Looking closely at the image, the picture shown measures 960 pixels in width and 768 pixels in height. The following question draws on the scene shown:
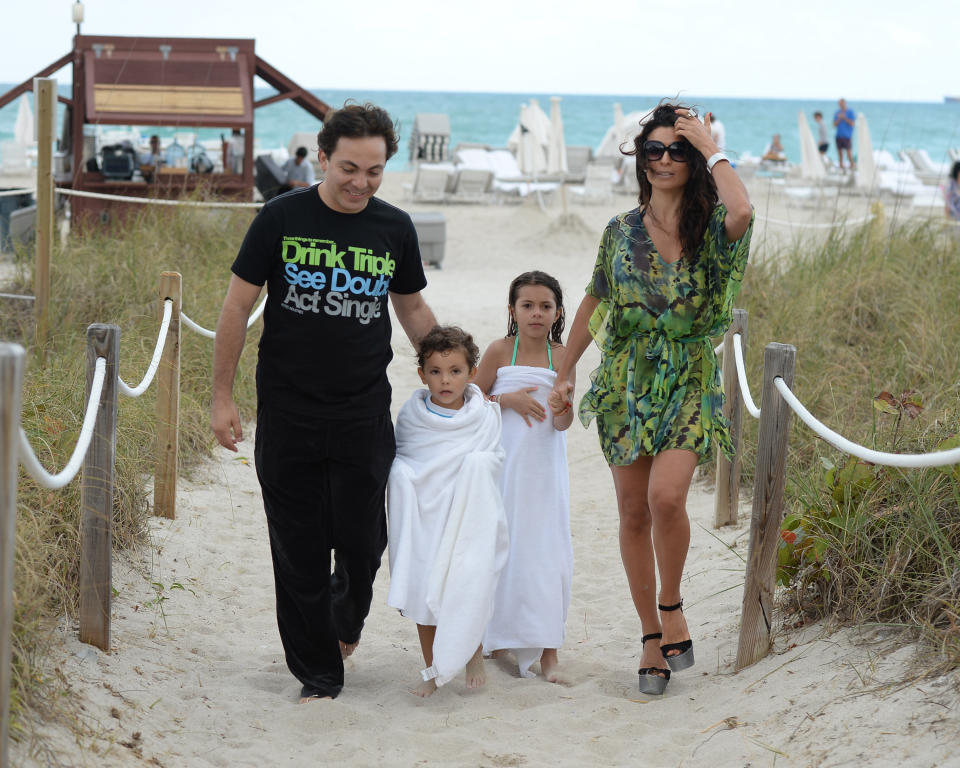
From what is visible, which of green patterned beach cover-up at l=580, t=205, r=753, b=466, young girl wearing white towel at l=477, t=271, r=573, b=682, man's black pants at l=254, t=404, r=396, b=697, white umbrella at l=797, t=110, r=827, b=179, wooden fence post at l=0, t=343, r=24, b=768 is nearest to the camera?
wooden fence post at l=0, t=343, r=24, b=768

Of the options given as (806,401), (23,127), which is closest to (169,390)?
(806,401)

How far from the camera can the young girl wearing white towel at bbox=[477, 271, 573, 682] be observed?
3.91 metres

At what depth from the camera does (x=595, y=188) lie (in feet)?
69.0

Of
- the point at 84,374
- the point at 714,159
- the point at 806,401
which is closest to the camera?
the point at 714,159

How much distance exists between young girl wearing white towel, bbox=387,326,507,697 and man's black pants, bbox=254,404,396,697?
0.11 metres

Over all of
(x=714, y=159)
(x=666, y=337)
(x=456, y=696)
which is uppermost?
(x=714, y=159)

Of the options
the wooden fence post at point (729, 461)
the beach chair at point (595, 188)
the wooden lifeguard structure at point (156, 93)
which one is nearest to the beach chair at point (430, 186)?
the beach chair at point (595, 188)

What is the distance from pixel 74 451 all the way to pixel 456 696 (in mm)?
1516

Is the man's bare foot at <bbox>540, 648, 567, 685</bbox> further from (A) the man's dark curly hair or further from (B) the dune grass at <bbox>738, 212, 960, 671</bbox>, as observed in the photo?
(A) the man's dark curly hair

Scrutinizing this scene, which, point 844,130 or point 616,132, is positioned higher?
point 844,130

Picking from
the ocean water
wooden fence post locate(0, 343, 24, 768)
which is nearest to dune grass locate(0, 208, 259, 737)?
wooden fence post locate(0, 343, 24, 768)

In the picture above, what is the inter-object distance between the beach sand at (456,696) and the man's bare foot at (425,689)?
2 centimetres

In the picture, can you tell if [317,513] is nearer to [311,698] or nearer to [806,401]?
[311,698]

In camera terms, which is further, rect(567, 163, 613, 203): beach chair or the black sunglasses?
rect(567, 163, 613, 203): beach chair
